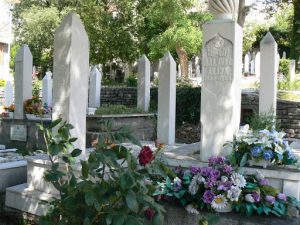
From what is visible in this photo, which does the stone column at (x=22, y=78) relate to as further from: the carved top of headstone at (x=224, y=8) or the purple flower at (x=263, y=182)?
the purple flower at (x=263, y=182)

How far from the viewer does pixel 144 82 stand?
1180cm

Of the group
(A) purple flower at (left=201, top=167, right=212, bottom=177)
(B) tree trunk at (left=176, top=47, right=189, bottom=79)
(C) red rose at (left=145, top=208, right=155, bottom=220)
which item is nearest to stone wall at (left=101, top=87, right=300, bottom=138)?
(A) purple flower at (left=201, top=167, right=212, bottom=177)

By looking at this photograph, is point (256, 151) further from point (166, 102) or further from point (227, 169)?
point (166, 102)

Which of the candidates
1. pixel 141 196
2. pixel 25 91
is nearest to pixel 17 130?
pixel 25 91

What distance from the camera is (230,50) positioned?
4633 millimetres

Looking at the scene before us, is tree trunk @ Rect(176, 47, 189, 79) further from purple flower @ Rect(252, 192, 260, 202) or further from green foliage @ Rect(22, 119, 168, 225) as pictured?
green foliage @ Rect(22, 119, 168, 225)

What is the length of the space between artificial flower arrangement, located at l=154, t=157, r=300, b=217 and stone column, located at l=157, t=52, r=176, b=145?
376 centimetres

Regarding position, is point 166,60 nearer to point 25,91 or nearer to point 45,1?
point 25,91

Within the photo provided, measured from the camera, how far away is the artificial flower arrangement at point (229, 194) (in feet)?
12.6

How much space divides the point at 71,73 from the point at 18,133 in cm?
500

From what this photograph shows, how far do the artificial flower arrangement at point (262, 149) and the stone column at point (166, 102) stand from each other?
3.55m

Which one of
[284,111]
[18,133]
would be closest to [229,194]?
[18,133]

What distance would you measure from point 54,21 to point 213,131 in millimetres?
24756

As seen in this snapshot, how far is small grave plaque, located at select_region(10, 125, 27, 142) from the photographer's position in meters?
9.07
